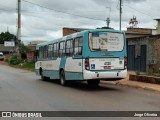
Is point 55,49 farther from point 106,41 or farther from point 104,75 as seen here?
point 104,75

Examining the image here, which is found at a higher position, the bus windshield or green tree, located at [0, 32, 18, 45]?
green tree, located at [0, 32, 18, 45]

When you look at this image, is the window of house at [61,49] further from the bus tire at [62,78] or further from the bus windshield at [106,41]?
the bus windshield at [106,41]

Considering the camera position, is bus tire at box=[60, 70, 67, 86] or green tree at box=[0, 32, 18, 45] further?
green tree at box=[0, 32, 18, 45]

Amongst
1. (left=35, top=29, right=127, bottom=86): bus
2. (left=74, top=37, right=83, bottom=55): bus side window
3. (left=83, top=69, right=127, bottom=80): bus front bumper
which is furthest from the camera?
(left=74, top=37, right=83, bottom=55): bus side window

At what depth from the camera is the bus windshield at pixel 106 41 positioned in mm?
19078

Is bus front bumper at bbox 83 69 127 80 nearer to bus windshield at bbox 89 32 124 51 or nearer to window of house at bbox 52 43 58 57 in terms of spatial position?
bus windshield at bbox 89 32 124 51

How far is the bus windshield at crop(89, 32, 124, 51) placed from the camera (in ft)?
62.6

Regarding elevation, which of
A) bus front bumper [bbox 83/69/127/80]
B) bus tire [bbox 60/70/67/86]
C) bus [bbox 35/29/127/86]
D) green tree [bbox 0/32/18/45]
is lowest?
bus tire [bbox 60/70/67/86]

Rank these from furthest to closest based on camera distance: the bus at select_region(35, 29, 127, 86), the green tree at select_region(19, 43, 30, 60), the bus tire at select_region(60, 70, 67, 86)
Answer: the green tree at select_region(19, 43, 30, 60) < the bus tire at select_region(60, 70, 67, 86) < the bus at select_region(35, 29, 127, 86)

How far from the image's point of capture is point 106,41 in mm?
19281

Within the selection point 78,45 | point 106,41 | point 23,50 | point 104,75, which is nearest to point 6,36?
point 23,50

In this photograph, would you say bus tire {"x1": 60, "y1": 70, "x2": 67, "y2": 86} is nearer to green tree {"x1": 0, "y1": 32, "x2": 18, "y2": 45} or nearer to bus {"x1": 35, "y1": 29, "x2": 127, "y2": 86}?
bus {"x1": 35, "y1": 29, "x2": 127, "y2": 86}

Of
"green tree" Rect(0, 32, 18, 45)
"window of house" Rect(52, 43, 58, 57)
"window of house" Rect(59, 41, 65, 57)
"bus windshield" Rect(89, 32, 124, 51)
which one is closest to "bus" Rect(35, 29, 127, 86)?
"bus windshield" Rect(89, 32, 124, 51)

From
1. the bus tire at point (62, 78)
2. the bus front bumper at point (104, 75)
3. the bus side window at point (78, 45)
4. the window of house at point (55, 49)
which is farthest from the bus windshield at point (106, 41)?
the window of house at point (55, 49)
